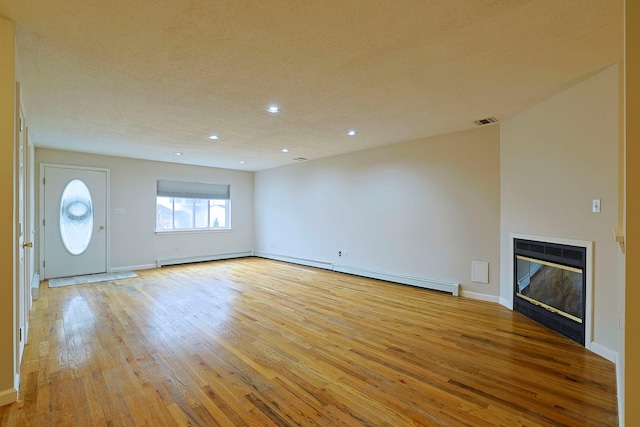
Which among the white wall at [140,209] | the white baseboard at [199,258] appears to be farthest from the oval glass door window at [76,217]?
the white baseboard at [199,258]

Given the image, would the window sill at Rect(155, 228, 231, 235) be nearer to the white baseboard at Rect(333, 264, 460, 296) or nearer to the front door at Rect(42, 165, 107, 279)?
the front door at Rect(42, 165, 107, 279)

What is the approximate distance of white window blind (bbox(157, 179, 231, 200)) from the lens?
698cm

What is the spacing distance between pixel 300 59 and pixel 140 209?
5.83 metres

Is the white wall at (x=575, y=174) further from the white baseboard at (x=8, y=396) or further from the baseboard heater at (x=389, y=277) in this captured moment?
the white baseboard at (x=8, y=396)

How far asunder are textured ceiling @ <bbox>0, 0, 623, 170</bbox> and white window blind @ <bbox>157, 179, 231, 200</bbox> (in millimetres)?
2898

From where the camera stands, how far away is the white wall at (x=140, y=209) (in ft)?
20.1

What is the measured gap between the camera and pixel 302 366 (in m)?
2.42

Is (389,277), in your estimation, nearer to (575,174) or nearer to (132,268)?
(575,174)

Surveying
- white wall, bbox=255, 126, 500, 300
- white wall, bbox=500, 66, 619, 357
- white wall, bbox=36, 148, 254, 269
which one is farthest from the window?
white wall, bbox=500, 66, 619, 357

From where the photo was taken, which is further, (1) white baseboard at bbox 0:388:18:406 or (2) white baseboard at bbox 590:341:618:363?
(2) white baseboard at bbox 590:341:618:363

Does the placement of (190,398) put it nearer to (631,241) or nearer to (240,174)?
(631,241)

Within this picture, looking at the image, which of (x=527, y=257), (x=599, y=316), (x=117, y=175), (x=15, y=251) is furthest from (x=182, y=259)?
(x=599, y=316)

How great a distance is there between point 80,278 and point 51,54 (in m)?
4.79

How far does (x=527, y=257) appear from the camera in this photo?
3.57m
